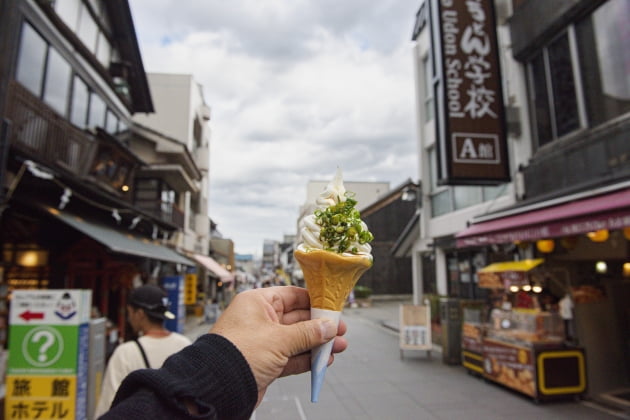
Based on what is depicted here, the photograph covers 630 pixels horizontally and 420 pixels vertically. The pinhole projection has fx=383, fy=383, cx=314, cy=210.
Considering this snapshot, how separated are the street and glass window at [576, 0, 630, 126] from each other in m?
5.99

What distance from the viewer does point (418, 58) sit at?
683 inches

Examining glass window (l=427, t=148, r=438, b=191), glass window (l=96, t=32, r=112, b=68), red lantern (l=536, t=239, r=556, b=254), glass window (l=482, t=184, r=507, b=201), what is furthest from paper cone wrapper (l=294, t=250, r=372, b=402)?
glass window (l=96, t=32, r=112, b=68)

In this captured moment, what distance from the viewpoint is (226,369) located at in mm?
1424

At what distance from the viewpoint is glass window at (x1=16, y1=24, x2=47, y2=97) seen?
843 cm

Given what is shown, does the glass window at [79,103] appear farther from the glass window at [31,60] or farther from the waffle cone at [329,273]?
the waffle cone at [329,273]

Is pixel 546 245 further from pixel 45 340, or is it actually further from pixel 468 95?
pixel 45 340

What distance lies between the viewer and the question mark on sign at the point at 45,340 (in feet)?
16.1

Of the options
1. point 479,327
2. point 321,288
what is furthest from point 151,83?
point 321,288

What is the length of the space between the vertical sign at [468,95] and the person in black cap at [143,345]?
299 inches

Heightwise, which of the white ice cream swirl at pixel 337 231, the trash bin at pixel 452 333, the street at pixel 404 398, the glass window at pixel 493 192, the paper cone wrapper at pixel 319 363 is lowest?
the street at pixel 404 398

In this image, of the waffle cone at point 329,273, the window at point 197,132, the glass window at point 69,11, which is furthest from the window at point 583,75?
the window at point 197,132

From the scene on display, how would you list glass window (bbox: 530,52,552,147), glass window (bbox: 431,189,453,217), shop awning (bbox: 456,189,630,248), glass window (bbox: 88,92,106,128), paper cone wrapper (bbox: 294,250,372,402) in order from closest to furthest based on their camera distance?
paper cone wrapper (bbox: 294,250,372,402) < shop awning (bbox: 456,189,630,248) < glass window (bbox: 530,52,552,147) < glass window (bbox: 88,92,106,128) < glass window (bbox: 431,189,453,217)

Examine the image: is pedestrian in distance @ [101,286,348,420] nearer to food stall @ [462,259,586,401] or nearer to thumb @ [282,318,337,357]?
thumb @ [282,318,337,357]

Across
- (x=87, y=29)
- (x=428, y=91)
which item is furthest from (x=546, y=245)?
(x=87, y=29)
